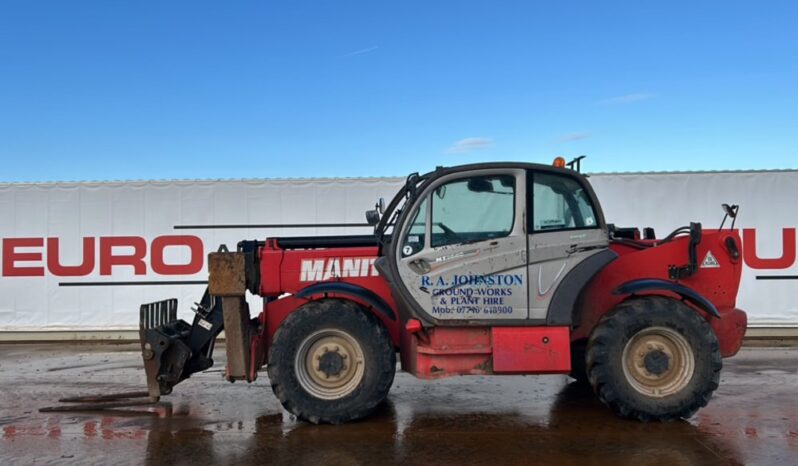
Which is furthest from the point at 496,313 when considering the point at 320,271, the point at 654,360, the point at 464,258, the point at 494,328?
the point at 320,271

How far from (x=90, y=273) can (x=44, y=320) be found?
123 centimetres

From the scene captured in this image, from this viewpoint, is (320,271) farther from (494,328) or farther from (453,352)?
(494,328)

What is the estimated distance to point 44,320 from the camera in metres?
12.1

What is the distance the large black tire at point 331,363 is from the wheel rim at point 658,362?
85.8 inches

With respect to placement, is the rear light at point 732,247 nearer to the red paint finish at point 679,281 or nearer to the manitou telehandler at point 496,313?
the red paint finish at point 679,281

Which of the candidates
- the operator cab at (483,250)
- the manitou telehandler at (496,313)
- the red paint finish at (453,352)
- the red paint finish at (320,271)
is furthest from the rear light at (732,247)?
the red paint finish at (320,271)

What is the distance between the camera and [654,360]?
5.88 metres

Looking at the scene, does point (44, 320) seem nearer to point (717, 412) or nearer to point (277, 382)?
point (277, 382)

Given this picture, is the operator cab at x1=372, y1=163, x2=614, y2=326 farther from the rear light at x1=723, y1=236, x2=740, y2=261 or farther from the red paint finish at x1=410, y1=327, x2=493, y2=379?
the rear light at x1=723, y1=236, x2=740, y2=261

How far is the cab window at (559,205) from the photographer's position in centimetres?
598

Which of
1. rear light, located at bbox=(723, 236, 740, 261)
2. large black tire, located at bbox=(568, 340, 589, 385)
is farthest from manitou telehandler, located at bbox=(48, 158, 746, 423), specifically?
large black tire, located at bbox=(568, 340, 589, 385)

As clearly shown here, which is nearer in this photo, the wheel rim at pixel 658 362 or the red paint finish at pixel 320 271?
the wheel rim at pixel 658 362

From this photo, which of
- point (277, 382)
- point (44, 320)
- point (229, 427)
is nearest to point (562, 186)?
point (277, 382)

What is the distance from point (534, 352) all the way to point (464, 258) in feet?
3.45
